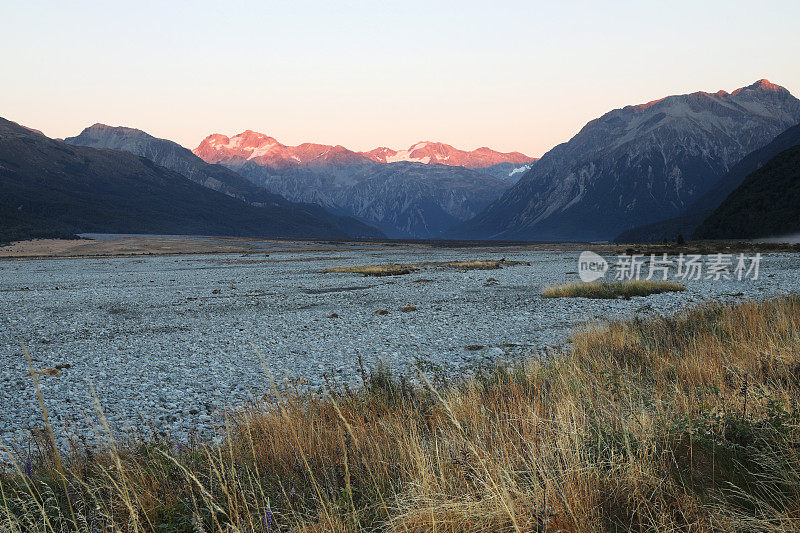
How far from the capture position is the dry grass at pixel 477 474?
11.6 feet

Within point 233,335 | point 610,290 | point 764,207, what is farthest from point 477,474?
point 764,207

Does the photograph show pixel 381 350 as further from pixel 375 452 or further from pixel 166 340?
pixel 375 452

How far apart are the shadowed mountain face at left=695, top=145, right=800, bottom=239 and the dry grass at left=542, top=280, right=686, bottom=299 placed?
84685 millimetres

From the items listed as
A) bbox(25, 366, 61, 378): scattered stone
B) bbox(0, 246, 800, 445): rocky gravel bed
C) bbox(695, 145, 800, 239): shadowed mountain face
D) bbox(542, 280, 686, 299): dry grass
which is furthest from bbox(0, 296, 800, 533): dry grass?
bbox(695, 145, 800, 239): shadowed mountain face

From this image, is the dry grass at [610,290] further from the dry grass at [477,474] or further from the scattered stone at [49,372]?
the scattered stone at [49,372]

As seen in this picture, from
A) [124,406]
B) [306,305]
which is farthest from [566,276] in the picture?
[124,406]

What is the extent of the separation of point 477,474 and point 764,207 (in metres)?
125

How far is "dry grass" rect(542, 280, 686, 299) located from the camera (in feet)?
77.2

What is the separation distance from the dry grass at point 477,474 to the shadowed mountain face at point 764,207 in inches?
4187

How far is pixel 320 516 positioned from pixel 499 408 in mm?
2805

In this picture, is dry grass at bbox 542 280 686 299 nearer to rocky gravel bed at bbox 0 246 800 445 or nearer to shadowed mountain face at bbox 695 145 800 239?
rocky gravel bed at bbox 0 246 800 445

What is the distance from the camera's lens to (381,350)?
14.0 meters

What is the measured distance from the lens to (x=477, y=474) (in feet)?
13.2

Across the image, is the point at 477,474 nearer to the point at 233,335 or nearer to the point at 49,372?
the point at 49,372
